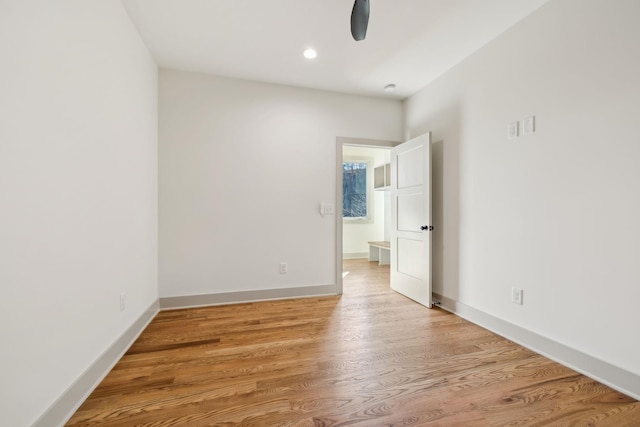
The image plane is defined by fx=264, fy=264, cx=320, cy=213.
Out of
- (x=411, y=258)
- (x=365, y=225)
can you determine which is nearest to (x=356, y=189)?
(x=365, y=225)

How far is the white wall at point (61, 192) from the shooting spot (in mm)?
1042

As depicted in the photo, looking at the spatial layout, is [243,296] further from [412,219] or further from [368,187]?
[368,187]

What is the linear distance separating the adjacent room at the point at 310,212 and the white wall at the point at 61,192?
0.04 ft

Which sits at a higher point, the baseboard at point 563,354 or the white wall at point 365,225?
the white wall at point 365,225

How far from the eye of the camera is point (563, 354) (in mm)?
1844

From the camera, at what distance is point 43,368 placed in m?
1.20

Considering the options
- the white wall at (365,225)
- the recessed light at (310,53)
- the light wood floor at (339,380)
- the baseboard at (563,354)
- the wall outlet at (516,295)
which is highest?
the recessed light at (310,53)

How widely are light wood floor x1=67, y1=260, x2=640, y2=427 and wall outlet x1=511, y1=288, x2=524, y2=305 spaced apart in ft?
1.11

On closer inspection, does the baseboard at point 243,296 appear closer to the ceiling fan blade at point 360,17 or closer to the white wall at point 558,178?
the white wall at point 558,178

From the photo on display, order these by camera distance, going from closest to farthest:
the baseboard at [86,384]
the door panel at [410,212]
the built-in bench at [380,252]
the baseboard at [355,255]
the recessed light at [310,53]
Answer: the baseboard at [86,384] → the recessed light at [310,53] → the door panel at [410,212] → the built-in bench at [380,252] → the baseboard at [355,255]

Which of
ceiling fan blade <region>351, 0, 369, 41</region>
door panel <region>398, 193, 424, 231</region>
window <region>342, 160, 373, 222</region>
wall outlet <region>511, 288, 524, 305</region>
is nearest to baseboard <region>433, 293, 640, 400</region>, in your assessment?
wall outlet <region>511, 288, 524, 305</region>

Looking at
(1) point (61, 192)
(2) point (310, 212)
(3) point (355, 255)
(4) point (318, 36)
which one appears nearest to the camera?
(1) point (61, 192)

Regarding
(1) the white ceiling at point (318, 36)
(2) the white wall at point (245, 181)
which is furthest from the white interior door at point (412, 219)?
(1) the white ceiling at point (318, 36)

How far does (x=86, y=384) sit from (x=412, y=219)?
3123 mm
